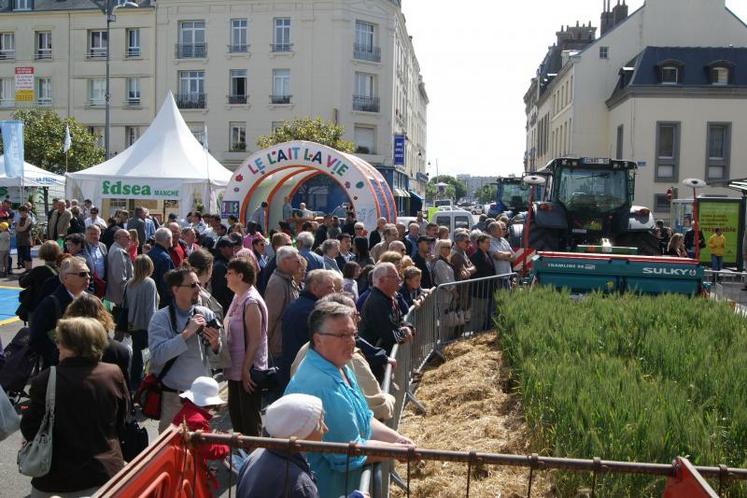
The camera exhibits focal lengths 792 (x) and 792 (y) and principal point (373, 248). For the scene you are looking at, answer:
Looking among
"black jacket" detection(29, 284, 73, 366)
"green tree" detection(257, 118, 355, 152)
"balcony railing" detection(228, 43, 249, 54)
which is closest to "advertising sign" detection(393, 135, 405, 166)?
"green tree" detection(257, 118, 355, 152)

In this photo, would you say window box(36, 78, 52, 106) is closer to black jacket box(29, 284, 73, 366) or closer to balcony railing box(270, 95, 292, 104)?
balcony railing box(270, 95, 292, 104)

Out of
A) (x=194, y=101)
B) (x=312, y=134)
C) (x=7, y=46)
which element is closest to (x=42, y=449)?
(x=312, y=134)

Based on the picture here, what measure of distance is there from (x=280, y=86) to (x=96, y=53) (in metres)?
11.9

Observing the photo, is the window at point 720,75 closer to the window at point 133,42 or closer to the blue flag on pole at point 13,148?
the window at point 133,42

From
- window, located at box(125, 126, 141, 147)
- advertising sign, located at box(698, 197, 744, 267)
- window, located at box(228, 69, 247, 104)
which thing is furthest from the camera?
window, located at box(125, 126, 141, 147)

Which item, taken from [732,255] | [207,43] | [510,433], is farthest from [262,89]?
[510,433]

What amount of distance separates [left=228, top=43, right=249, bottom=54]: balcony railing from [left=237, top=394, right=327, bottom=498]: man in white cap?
45.4 m

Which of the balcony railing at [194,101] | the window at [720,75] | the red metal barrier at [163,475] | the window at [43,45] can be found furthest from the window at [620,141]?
the red metal barrier at [163,475]

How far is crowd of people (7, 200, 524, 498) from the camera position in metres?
3.64

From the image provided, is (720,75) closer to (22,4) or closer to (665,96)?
(665,96)

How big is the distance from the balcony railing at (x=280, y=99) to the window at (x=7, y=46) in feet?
55.8

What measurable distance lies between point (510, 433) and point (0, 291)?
1366 centimetres

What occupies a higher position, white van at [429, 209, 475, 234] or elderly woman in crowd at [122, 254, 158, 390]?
white van at [429, 209, 475, 234]

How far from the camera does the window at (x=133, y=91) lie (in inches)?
1870
